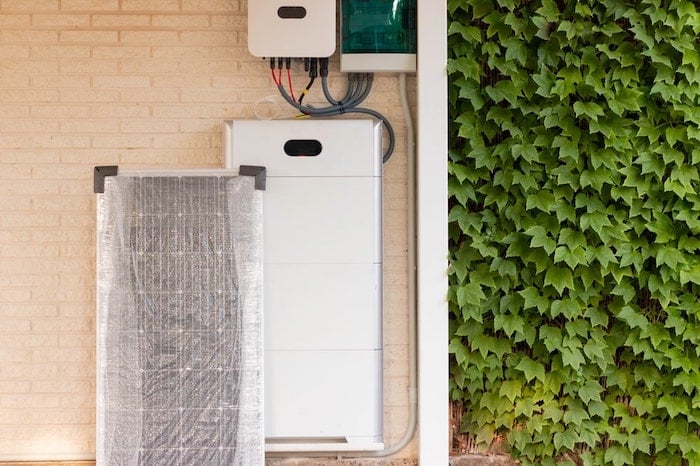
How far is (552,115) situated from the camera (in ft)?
9.79

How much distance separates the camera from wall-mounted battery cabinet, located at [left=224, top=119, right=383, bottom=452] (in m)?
2.85

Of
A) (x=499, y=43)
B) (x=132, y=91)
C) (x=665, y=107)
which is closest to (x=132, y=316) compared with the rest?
(x=132, y=91)

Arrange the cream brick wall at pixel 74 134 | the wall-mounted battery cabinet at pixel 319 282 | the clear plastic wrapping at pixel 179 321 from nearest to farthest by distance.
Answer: the clear plastic wrapping at pixel 179 321, the wall-mounted battery cabinet at pixel 319 282, the cream brick wall at pixel 74 134

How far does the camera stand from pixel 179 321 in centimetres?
273

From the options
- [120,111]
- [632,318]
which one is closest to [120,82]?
[120,111]

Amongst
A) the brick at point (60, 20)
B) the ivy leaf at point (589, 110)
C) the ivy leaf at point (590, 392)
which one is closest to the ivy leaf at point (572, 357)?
the ivy leaf at point (590, 392)

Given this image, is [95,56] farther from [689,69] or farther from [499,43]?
[689,69]

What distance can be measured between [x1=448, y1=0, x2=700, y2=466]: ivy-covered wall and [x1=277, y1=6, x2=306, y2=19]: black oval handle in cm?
65

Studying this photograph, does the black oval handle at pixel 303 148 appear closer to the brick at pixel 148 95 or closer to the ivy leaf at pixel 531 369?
the brick at pixel 148 95

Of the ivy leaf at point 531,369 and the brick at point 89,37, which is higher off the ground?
the brick at point 89,37

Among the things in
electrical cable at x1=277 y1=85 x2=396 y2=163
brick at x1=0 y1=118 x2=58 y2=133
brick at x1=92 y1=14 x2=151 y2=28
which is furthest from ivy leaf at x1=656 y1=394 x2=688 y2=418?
brick at x1=0 y1=118 x2=58 y2=133

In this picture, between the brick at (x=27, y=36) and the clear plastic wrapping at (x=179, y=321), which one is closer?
the clear plastic wrapping at (x=179, y=321)

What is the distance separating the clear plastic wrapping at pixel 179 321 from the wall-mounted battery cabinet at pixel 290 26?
554 mm

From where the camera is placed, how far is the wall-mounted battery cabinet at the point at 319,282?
2848mm
